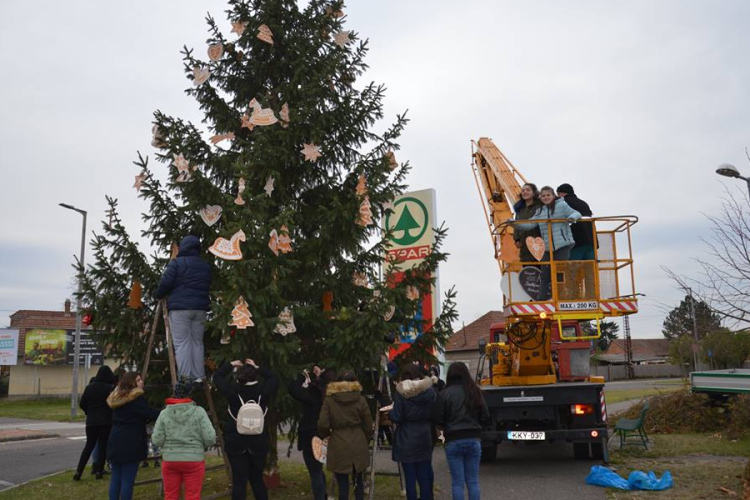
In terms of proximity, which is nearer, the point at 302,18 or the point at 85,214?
the point at 302,18

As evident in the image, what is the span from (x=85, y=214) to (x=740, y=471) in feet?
82.2

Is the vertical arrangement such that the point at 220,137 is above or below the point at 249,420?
above

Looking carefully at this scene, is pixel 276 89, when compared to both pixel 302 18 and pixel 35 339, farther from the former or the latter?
pixel 35 339

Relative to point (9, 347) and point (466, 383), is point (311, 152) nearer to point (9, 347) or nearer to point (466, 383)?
point (466, 383)

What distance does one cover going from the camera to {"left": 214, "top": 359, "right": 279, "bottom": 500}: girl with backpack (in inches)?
270

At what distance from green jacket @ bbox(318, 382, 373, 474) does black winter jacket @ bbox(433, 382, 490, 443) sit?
0.84m

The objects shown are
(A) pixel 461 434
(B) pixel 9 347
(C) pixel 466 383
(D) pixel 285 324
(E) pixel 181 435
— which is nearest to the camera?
(E) pixel 181 435

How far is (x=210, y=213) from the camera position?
28.7 ft

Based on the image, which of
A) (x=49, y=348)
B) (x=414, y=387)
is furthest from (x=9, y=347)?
(x=414, y=387)

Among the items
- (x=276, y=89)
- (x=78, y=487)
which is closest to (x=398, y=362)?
(x=276, y=89)

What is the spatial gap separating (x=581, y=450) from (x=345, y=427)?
6.38 meters

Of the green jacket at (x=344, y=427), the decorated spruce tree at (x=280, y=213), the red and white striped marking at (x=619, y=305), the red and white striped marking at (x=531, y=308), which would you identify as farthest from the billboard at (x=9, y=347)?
the red and white striped marking at (x=619, y=305)

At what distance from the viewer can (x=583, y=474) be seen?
10305mm

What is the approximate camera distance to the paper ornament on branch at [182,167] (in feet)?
28.0
